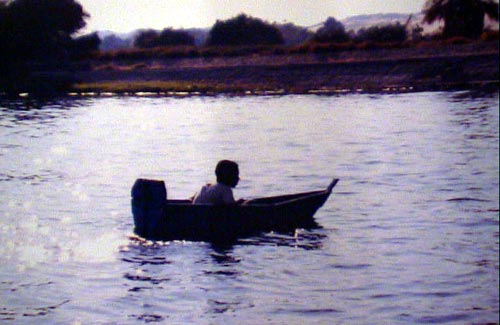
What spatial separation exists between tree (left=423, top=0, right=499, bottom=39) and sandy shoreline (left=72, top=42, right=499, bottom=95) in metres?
4.21

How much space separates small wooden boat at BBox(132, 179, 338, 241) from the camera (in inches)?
579

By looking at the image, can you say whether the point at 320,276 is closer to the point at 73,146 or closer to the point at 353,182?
the point at 353,182

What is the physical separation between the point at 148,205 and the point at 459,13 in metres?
30.8

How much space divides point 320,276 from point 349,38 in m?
50.2

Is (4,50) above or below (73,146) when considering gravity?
above

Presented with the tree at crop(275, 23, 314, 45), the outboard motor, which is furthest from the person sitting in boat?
the tree at crop(275, 23, 314, 45)

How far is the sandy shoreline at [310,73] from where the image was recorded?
5103 centimetres

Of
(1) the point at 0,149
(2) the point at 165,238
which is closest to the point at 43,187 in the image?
(1) the point at 0,149

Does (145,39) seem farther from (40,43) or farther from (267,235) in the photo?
(267,235)

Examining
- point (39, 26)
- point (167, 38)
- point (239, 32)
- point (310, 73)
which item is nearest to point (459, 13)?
point (310, 73)

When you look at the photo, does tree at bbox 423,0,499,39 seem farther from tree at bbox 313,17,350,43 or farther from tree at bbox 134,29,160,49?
tree at bbox 134,29,160,49

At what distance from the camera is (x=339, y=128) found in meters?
35.8

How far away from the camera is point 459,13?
141ft

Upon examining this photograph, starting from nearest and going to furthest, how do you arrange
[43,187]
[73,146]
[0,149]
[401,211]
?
[401,211]
[43,187]
[0,149]
[73,146]
